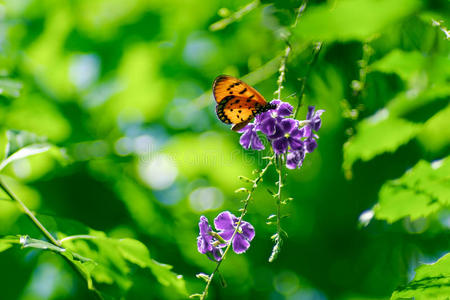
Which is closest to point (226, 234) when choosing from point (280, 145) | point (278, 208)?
point (278, 208)

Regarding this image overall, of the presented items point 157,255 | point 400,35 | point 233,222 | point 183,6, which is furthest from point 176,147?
point 400,35

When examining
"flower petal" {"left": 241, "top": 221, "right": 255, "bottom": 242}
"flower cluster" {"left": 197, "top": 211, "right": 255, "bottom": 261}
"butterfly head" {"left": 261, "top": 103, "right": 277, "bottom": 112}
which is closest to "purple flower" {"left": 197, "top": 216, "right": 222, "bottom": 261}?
"flower cluster" {"left": 197, "top": 211, "right": 255, "bottom": 261}

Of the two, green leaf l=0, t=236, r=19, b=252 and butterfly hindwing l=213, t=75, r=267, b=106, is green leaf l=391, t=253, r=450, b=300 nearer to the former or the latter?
butterfly hindwing l=213, t=75, r=267, b=106

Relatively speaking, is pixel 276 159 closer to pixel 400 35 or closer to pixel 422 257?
pixel 400 35

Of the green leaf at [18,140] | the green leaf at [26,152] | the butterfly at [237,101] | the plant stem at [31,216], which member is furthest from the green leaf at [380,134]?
the green leaf at [18,140]

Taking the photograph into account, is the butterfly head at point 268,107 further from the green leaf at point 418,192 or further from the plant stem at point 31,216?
the plant stem at point 31,216

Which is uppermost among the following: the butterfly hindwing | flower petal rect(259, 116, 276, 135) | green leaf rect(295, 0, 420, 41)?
green leaf rect(295, 0, 420, 41)

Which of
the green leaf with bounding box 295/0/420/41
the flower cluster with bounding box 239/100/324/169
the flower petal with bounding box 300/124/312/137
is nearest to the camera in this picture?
the green leaf with bounding box 295/0/420/41
